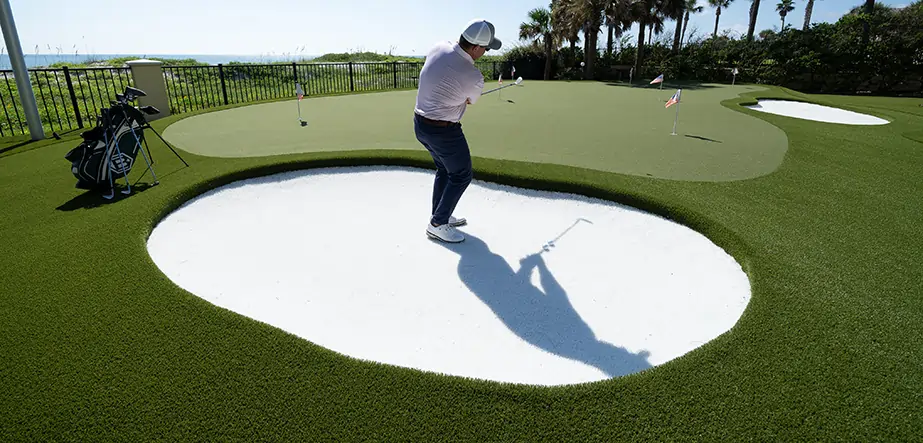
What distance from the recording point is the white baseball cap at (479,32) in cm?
284

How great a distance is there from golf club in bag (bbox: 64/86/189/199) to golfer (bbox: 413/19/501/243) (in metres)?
2.84

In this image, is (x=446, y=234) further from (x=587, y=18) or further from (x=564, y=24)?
(x=564, y=24)

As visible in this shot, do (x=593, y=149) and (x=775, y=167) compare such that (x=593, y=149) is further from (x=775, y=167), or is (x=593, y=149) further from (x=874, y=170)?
(x=874, y=170)

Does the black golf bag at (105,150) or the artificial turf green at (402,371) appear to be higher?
the black golf bag at (105,150)

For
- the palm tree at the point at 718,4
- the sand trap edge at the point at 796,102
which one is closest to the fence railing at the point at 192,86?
the sand trap edge at the point at 796,102

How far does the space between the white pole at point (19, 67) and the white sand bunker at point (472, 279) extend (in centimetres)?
433

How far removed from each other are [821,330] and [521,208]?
2.51 meters

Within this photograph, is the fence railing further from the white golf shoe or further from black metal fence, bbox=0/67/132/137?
the white golf shoe

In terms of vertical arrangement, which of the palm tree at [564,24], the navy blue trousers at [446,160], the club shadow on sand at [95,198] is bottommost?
the club shadow on sand at [95,198]

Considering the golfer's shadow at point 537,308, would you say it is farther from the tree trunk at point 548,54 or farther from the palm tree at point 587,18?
the tree trunk at point 548,54

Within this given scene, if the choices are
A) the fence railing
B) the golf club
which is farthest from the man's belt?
the fence railing

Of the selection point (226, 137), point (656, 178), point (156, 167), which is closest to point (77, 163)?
→ point (156, 167)

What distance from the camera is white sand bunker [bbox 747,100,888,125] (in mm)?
10188

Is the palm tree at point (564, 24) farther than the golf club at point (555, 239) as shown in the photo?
Yes
